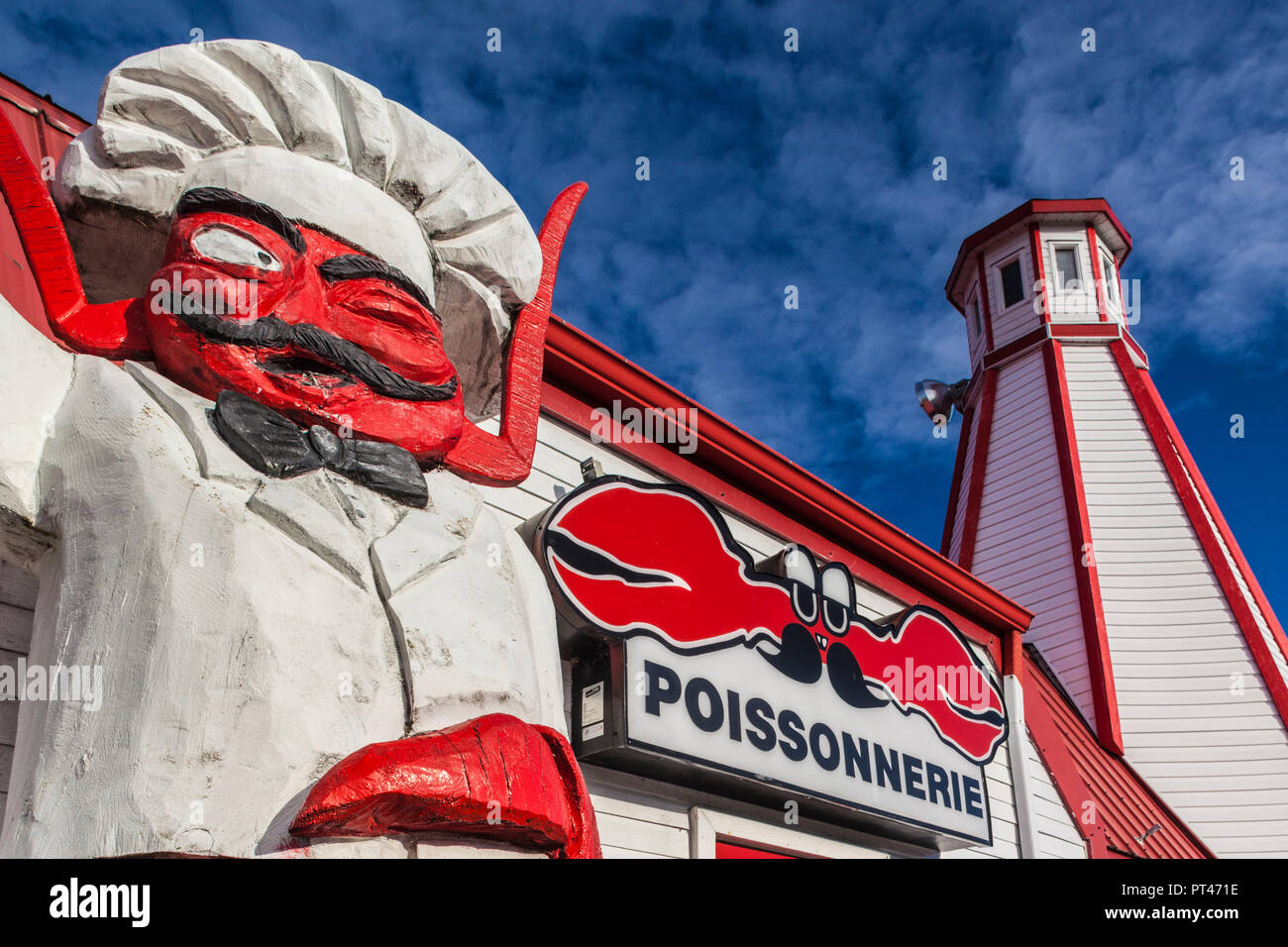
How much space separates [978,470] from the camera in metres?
13.2

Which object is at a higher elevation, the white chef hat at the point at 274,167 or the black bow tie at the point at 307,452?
the white chef hat at the point at 274,167

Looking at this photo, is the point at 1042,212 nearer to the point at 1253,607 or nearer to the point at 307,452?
the point at 1253,607

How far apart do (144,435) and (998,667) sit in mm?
5662

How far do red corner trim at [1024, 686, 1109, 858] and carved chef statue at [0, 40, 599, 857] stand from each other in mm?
4805

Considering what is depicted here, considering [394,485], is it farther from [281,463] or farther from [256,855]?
[256,855]

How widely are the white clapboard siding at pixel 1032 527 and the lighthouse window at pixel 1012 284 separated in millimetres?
1037

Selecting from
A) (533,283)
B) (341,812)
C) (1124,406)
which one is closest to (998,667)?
(533,283)

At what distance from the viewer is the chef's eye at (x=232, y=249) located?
2.43 m

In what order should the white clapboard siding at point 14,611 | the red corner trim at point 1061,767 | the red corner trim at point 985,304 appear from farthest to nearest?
the red corner trim at point 985,304, the red corner trim at point 1061,767, the white clapboard siding at point 14,611

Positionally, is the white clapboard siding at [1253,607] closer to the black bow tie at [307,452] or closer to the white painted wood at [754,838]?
the white painted wood at [754,838]

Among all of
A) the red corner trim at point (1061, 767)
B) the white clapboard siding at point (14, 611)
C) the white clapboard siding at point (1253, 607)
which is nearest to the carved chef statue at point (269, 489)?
the white clapboard siding at point (14, 611)

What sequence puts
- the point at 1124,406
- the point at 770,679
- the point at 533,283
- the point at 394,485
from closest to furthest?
the point at 394,485, the point at 533,283, the point at 770,679, the point at 1124,406

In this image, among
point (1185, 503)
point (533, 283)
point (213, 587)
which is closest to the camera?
point (213, 587)
